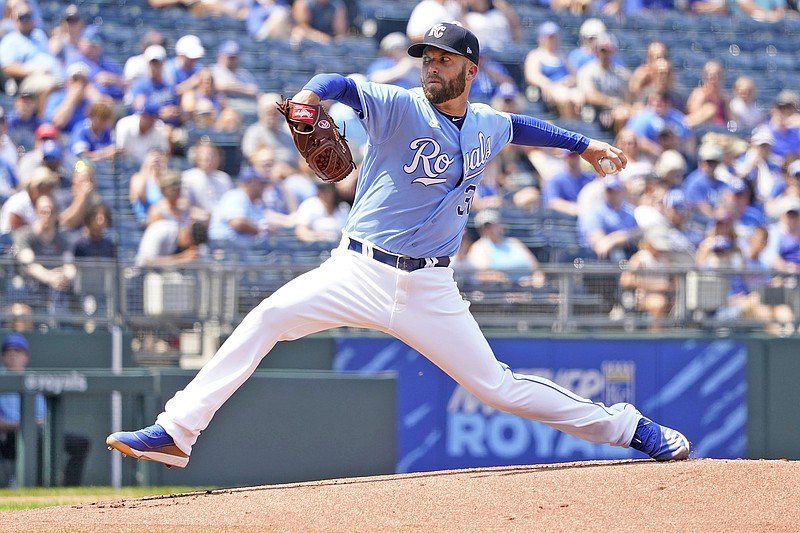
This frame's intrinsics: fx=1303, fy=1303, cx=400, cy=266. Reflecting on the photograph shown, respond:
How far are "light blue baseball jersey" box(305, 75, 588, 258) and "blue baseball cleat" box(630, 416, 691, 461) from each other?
4.27ft

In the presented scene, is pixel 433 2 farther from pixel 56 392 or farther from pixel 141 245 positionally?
pixel 56 392

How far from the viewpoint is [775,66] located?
52.4ft

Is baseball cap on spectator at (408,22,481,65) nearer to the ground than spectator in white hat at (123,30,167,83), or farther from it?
nearer to the ground

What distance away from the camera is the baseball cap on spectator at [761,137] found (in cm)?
1376

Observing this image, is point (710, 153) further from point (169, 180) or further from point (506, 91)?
point (169, 180)

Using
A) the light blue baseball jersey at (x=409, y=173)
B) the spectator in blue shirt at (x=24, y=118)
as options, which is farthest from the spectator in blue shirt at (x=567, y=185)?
the light blue baseball jersey at (x=409, y=173)

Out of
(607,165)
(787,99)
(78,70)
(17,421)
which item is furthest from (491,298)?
(787,99)

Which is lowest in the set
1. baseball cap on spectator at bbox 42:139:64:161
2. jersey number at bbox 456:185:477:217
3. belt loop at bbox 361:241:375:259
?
belt loop at bbox 361:241:375:259

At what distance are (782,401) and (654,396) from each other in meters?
1.19

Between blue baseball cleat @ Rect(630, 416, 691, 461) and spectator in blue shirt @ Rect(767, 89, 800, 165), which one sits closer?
blue baseball cleat @ Rect(630, 416, 691, 461)

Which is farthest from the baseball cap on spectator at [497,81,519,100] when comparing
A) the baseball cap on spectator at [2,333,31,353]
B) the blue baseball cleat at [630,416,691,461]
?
the blue baseball cleat at [630,416,691,461]

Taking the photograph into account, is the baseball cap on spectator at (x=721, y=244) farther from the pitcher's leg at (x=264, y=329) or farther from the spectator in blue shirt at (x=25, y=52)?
the pitcher's leg at (x=264, y=329)

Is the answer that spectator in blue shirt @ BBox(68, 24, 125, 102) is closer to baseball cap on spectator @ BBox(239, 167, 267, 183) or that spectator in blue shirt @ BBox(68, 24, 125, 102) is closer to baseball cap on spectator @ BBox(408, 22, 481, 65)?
baseball cap on spectator @ BBox(239, 167, 267, 183)

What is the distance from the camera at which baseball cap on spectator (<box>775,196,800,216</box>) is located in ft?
39.2
